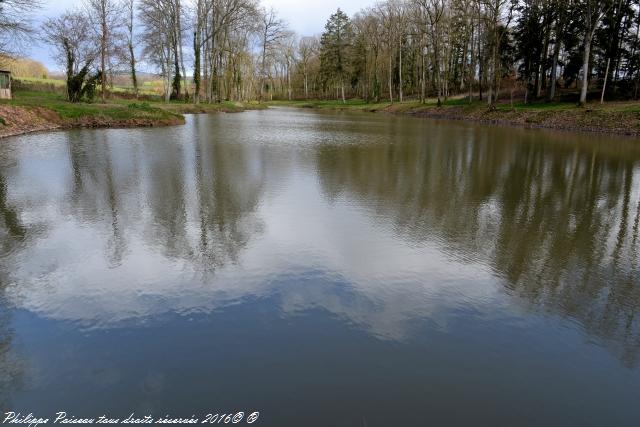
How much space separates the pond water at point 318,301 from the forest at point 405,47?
20.5 m

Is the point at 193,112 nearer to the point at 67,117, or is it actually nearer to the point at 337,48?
the point at 67,117

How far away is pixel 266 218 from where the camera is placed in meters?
8.38

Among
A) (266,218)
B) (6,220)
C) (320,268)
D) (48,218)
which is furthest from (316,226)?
(6,220)

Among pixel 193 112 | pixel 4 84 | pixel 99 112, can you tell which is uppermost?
pixel 4 84

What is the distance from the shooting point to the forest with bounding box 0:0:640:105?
112ft

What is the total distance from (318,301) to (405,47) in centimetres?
6858

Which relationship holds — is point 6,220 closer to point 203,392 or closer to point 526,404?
point 203,392

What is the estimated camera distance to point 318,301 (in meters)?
5.24

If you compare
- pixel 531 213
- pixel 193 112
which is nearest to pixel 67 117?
pixel 193 112

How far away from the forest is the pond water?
67.3ft

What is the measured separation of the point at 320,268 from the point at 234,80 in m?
61.1

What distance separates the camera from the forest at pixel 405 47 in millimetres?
34125

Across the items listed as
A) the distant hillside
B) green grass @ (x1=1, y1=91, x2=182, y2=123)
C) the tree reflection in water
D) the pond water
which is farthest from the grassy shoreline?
the distant hillside

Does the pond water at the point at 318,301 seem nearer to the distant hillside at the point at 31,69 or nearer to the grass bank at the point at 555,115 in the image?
the grass bank at the point at 555,115
